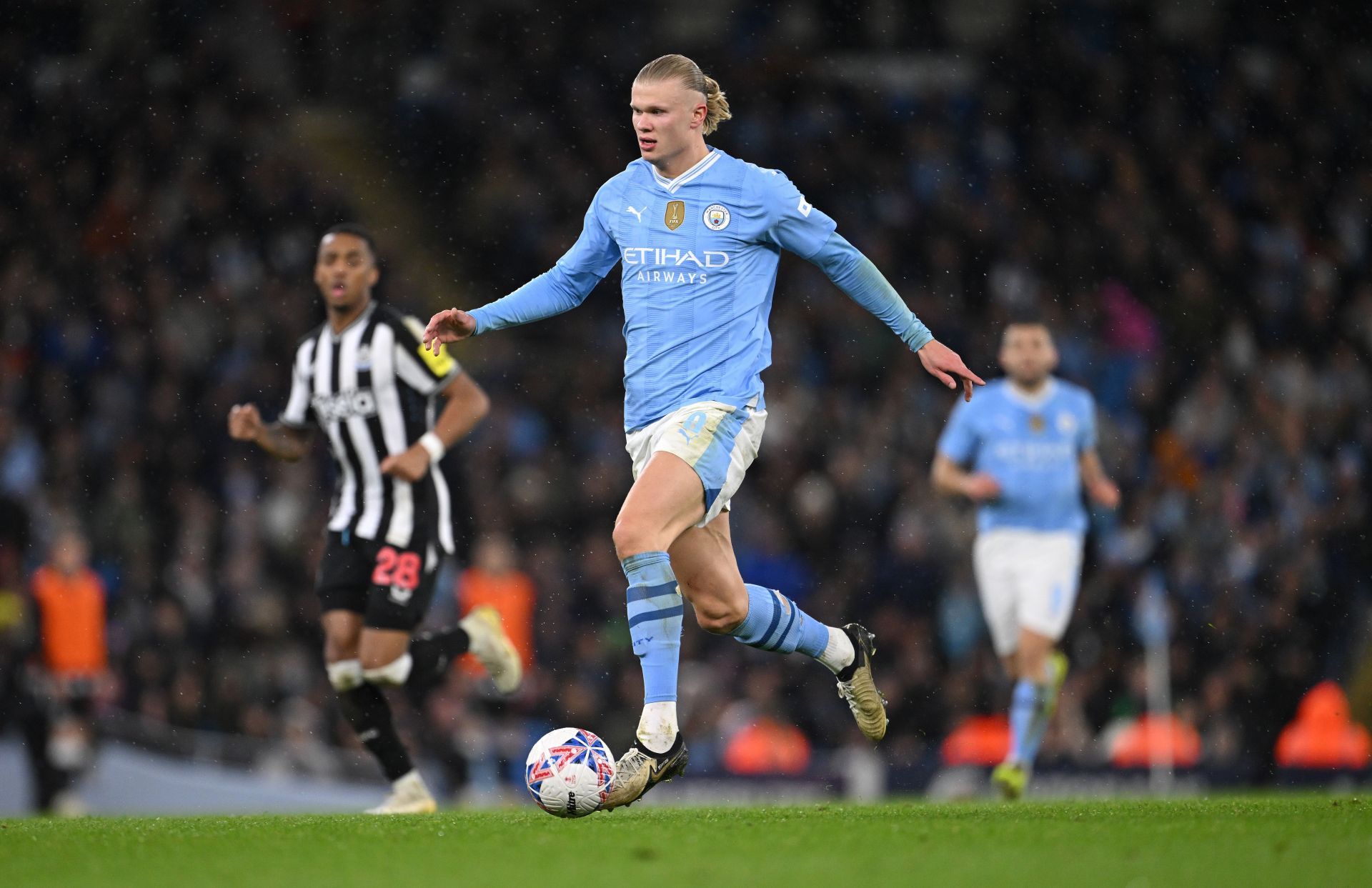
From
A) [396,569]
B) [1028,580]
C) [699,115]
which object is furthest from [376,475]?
[1028,580]

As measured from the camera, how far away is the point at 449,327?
5766 mm

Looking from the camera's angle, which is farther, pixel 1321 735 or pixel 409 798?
pixel 1321 735

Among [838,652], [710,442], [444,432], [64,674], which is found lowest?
[64,674]

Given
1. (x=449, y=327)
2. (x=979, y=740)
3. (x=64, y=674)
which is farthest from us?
A: (x=979, y=740)

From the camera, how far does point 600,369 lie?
53.1ft

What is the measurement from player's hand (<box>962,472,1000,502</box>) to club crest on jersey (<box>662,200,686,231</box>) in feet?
10.8

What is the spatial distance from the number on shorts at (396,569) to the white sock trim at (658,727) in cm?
207

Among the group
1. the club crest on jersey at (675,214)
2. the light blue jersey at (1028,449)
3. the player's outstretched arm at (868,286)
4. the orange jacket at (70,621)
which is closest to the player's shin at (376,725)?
the club crest on jersey at (675,214)

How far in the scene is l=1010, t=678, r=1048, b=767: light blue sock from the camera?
835 cm

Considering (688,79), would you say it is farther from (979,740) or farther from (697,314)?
(979,740)

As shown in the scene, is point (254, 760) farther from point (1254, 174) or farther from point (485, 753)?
point (1254, 174)

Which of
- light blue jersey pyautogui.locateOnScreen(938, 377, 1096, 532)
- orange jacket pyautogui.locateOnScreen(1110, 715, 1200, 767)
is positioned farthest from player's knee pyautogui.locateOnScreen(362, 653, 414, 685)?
orange jacket pyautogui.locateOnScreen(1110, 715, 1200, 767)

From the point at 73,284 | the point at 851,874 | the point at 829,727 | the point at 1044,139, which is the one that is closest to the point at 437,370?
the point at 851,874

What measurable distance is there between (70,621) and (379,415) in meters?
5.77
